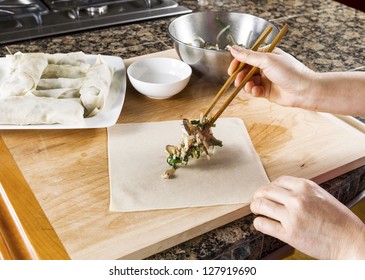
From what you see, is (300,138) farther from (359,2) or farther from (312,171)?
(359,2)

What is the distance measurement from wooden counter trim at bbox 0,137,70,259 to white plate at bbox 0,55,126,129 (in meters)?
0.15

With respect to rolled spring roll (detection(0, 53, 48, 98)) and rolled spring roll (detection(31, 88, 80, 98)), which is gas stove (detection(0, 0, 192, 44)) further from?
rolled spring roll (detection(31, 88, 80, 98))

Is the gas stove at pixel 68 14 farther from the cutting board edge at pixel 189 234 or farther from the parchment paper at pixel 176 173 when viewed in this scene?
the cutting board edge at pixel 189 234

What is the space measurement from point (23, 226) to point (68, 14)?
1.18 metres

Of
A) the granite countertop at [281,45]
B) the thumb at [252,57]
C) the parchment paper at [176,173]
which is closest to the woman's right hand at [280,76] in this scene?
the thumb at [252,57]

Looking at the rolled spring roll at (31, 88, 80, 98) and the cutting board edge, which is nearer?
the cutting board edge

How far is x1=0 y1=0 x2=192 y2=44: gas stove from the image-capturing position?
1.74 metres

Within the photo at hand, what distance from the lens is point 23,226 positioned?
92cm

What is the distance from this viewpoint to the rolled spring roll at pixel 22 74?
3.99 ft

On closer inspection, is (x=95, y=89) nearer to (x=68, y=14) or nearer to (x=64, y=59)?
(x=64, y=59)

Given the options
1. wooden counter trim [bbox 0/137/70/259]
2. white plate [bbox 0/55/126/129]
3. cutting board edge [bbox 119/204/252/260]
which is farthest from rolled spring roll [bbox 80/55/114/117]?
cutting board edge [bbox 119/204/252/260]

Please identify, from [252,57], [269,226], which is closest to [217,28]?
[252,57]

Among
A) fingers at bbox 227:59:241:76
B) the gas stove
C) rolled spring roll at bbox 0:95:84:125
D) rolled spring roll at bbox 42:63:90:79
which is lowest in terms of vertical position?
the gas stove

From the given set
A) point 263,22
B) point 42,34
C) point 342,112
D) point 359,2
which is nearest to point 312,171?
point 342,112
